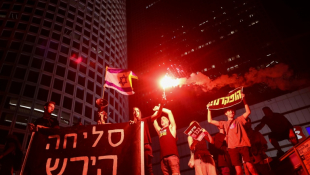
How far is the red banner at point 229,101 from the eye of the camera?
22.0 ft

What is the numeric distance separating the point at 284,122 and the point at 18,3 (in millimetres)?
61730

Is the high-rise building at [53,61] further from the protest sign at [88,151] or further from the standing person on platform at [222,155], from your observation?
the protest sign at [88,151]

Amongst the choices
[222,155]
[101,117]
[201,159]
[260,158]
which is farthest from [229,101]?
[101,117]

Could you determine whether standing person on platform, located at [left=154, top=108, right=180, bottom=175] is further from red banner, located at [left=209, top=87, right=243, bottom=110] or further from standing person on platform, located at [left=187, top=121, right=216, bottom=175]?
red banner, located at [left=209, top=87, right=243, bottom=110]

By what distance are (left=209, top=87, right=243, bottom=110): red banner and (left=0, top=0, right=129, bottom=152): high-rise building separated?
40.0 metres

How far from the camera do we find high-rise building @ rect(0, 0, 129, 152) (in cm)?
3984

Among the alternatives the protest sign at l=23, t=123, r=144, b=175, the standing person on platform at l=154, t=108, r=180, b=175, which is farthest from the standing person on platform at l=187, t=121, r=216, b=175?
the protest sign at l=23, t=123, r=144, b=175

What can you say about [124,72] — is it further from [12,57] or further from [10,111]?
[12,57]

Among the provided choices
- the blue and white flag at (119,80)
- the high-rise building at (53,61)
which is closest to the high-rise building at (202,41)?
the high-rise building at (53,61)

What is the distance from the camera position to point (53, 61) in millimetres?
47781

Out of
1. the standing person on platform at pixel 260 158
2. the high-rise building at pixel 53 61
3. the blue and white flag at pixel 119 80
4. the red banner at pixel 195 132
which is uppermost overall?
the high-rise building at pixel 53 61

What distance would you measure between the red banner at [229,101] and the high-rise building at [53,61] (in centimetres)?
4000

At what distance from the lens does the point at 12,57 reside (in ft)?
142

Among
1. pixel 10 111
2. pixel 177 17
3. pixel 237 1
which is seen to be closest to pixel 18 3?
pixel 10 111
